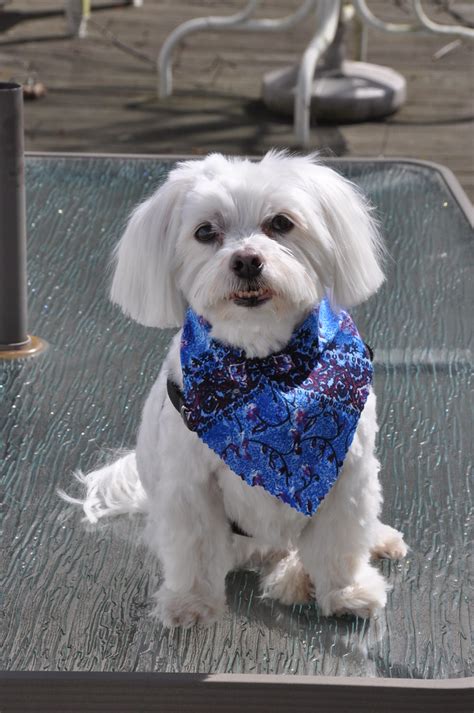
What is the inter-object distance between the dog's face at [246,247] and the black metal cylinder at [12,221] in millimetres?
948

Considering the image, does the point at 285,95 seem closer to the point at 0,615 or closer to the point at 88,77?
the point at 88,77

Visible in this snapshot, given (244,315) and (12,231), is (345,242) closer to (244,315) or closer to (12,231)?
(244,315)

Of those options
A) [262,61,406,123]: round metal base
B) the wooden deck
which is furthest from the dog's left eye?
[262,61,406,123]: round metal base

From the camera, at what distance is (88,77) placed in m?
6.14

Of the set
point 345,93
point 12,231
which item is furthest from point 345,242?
point 345,93

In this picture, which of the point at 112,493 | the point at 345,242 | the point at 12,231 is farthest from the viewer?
the point at 12,231

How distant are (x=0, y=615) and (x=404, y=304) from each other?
1.60m

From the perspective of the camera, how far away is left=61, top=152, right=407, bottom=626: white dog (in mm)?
1777

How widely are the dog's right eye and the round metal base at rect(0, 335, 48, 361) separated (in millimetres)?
1175

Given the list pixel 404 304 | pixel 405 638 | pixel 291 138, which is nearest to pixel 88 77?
pixel 291 138

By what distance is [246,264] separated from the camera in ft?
5.60

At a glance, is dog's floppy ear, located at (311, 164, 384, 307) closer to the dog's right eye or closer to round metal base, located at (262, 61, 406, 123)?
the dog's right eye

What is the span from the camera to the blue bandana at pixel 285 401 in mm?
1851

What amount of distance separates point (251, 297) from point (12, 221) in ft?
4.13
